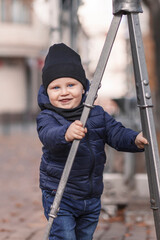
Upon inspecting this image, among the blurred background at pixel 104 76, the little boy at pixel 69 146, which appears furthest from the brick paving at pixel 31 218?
the little boy at pixel 69 146

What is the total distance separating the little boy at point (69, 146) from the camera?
11.1 feet

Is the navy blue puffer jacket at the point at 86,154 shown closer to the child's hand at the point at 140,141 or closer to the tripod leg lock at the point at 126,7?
the child's hand at the point at 140,141

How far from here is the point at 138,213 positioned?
267 inches

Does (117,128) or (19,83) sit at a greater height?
(117,128)

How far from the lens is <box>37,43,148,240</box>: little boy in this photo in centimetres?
338

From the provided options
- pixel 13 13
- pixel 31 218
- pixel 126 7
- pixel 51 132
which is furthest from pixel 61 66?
pixel 13 13

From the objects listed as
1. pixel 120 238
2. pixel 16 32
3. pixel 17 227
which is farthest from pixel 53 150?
pixel 16 32

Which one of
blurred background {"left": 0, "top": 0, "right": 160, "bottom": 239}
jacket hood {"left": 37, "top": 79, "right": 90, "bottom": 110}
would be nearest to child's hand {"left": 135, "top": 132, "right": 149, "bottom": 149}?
jacket hood {"left": 37, "top": 79, "right": 90, "bottom": 110}

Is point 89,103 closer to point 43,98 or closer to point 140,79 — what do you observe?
point 140,79

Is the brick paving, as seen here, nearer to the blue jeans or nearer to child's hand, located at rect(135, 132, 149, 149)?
the blue jeans

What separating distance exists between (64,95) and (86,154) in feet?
1.12

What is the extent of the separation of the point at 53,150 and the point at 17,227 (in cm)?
316

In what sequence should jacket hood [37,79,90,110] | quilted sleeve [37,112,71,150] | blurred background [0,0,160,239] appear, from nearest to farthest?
quilted sleeve [37,112,71,150] < jacket hood [37,79,90,110] < blurred background [0,0,160,239]

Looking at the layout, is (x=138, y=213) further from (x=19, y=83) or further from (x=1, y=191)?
(x=19, y=83)
